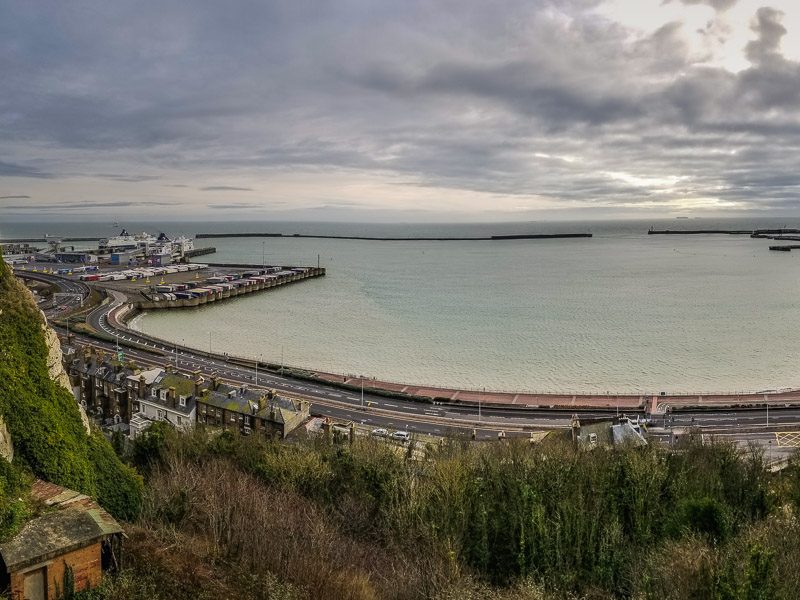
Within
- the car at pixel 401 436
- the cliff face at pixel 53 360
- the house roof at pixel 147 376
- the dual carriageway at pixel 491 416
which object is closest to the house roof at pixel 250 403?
the dual carriageway at pixel 491 416

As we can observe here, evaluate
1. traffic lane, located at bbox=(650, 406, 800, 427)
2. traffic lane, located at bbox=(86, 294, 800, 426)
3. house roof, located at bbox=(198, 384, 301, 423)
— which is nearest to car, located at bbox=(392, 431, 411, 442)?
traffic lane, located at bbox=(86, 294, 800, 426)

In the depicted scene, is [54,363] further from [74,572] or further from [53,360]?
[74,572]

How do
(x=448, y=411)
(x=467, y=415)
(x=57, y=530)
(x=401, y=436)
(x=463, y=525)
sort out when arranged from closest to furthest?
(x=57, y=530) < (x=463, y=525) < (x=401, y=436) < (x=467, y=415) < (x=448, y=411)

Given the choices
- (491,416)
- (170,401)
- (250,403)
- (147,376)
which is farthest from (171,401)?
(491,416)

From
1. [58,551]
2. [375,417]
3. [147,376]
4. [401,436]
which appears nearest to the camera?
[58,551]

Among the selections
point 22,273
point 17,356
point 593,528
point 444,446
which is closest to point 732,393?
point 444,446

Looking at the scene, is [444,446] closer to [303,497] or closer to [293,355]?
[303,497]

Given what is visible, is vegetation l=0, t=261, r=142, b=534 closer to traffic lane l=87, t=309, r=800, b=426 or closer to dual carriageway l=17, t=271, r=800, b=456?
dual carriageway l=17, t=271, r=800, b=456

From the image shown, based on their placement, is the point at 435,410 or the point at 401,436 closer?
the point at 401,436
